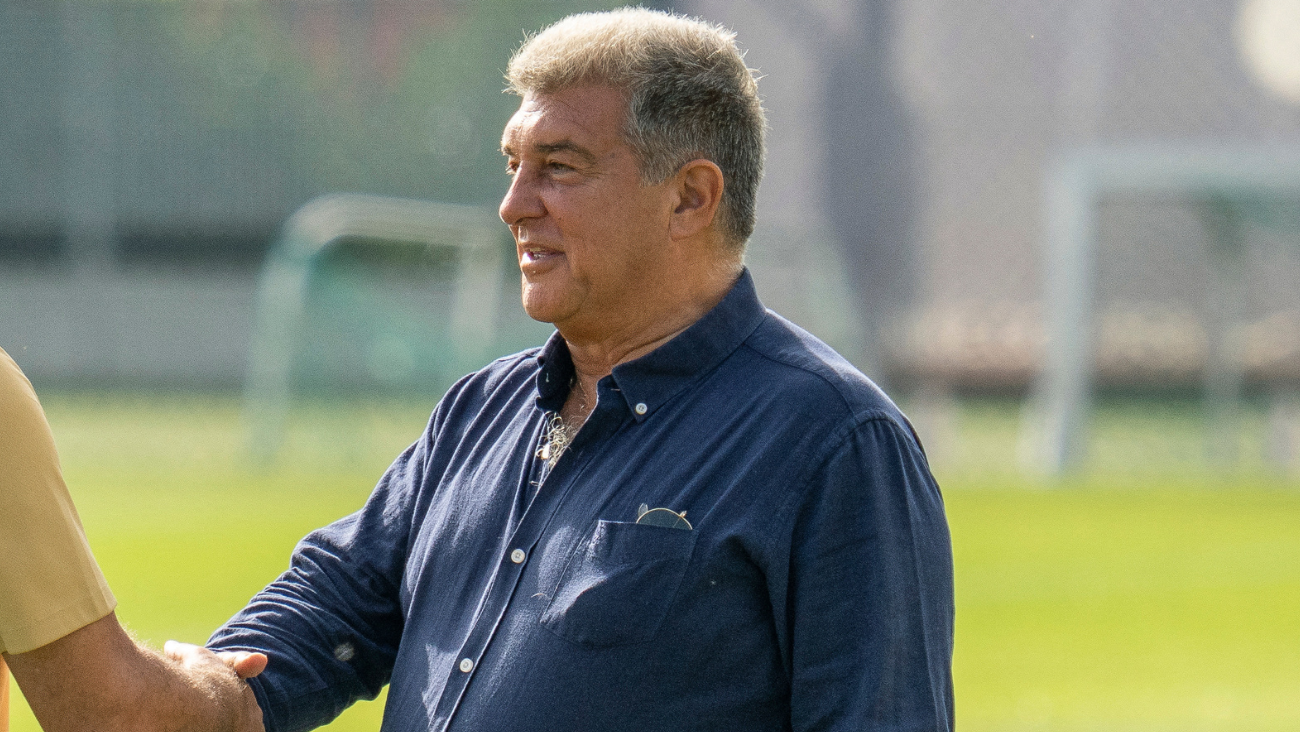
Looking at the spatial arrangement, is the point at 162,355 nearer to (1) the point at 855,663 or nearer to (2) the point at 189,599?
(2) the point at 189,599

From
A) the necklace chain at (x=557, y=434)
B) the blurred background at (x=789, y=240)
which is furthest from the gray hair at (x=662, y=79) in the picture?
the blurred background at (x=789, y=240)

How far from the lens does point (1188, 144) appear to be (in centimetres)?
1310

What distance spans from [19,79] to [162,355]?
267 cm

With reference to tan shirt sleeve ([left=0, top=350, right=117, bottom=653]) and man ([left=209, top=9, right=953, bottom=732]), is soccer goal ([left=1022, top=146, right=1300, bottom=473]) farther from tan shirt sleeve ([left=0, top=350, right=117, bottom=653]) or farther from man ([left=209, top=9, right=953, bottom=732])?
tan shirt sleeve ([left=0, top=350, right=117, bottom=653])

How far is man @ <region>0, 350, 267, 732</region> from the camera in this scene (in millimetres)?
1834

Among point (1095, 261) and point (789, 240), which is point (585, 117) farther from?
point (1095, 261)

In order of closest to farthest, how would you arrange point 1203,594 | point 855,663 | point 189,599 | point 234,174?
point 855,663, point 189,599, point 1203,594, point 234,174

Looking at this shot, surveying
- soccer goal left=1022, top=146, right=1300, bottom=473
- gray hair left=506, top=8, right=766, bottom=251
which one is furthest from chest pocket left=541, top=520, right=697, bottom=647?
soccer goal left=1022, top=146, right=1300, bottom=473

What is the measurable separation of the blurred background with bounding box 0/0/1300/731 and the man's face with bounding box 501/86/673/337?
25.4 feet

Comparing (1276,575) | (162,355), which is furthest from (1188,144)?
(162,355)

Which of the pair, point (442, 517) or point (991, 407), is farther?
point (991, 407)

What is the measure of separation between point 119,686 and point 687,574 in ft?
2.38

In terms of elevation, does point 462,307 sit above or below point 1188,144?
below

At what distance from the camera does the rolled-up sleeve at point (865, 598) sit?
195cm
